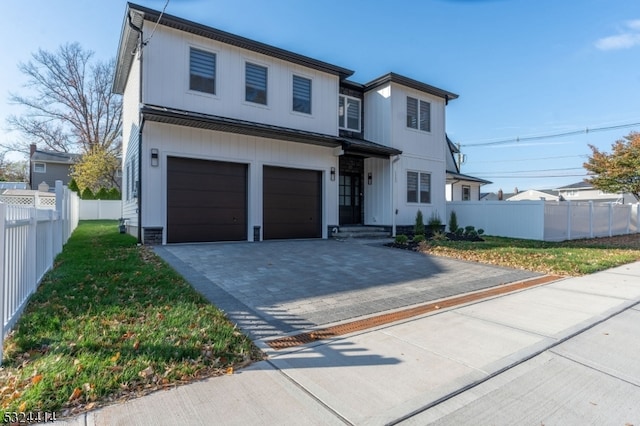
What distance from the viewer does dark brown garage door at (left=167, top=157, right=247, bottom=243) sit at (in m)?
9.48

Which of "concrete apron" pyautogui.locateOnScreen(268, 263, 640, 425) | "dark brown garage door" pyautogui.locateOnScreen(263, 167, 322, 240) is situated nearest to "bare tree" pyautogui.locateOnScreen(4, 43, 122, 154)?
"dark brown garage door" pyautogui.locateOnScreen(263, 167, 322, 240)

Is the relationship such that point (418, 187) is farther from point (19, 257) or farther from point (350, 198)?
point (19, 257)

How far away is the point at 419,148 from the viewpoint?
14.2 meters

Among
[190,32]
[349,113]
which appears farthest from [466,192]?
[190,32]

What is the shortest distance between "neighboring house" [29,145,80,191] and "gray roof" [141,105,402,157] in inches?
1117

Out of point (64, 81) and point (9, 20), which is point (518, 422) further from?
point (64, 81)

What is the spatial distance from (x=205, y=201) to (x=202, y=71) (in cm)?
371

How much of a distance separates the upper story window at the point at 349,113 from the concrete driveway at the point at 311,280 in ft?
20.4

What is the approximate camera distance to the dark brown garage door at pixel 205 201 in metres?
9.48

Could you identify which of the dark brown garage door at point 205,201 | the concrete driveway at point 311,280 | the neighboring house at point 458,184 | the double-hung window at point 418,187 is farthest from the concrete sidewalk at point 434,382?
the neighboring house at point 458,184

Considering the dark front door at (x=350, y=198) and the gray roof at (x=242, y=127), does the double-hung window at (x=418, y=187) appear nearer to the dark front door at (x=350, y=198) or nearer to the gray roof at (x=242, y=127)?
the dark front door at (x=350, y=198)

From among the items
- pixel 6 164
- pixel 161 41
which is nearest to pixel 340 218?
pixel 161 41

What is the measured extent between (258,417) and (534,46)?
17866 millimetres

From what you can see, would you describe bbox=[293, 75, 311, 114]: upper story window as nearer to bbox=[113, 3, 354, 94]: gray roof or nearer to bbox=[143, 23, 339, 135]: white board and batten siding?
bbox=[143, 23, 339, 135]: white board and batten siding
